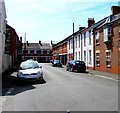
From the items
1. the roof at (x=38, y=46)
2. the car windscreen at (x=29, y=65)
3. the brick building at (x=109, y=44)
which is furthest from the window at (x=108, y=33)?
the roof at (x=38, y=46)

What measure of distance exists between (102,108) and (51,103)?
216 centimetres

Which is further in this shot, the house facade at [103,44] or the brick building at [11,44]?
the brick building at [11,44]

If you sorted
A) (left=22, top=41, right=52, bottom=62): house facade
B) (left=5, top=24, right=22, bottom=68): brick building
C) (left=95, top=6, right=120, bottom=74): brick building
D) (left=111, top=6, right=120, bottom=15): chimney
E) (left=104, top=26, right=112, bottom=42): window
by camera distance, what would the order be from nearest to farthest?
(left=95, top=6, right=120, bottom=74): brick building
(left=104, top=26, right=112, bottom=42): window
(left=111, top=6, right=120, bottom=15): chimney
(left=5, top=24, right=22, bottom=68): brick building
(left=22, top=41, right=52, bottom=62): house facade

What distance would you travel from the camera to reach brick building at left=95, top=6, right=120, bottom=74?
31.1 metres

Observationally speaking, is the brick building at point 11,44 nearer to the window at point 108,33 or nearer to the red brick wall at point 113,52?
the red brick wall at point 113,52

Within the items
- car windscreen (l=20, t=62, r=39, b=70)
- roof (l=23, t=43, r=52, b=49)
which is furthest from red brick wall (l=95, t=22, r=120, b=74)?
roof (l=23, t=43, r=52, b=49)

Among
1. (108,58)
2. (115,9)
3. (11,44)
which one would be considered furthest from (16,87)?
(11,44)

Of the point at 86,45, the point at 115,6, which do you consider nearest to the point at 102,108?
the point at 115,6

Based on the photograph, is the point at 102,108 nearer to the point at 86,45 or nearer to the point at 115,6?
the point at 115,6

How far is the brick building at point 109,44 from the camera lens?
3108 cm

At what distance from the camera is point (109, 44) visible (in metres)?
33.4

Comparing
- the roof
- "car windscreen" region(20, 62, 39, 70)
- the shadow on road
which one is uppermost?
the roof

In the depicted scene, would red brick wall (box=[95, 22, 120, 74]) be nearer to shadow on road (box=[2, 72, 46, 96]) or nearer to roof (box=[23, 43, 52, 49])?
shadow on road (box=[2, 72, 46, 96])

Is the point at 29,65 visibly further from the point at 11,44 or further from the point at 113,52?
the point at 11,44
